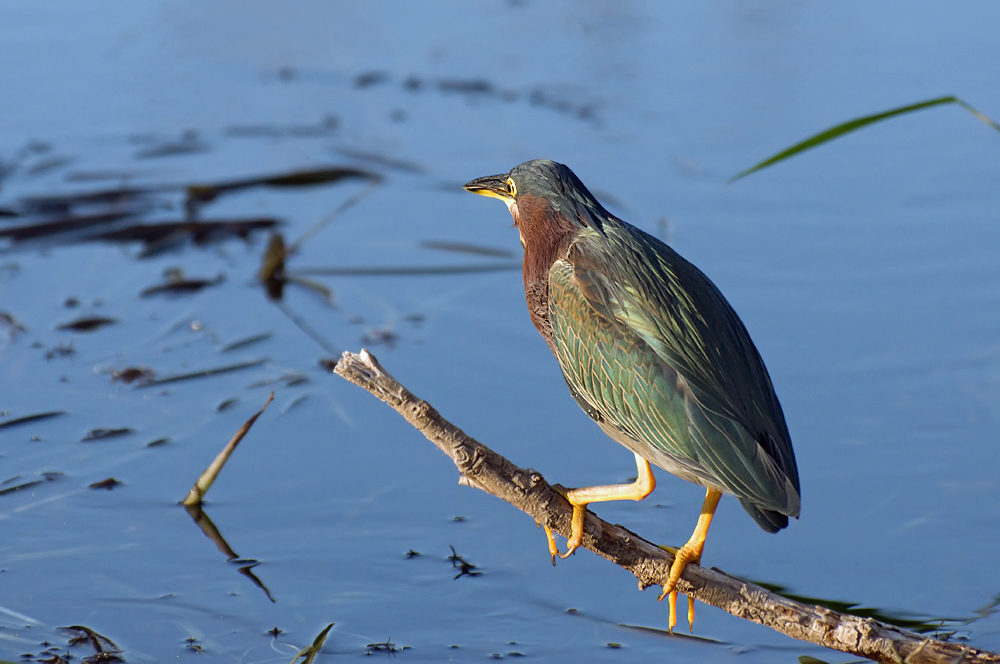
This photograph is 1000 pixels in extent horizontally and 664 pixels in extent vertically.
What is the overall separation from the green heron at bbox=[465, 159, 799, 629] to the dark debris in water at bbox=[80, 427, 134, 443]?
98.1 inches

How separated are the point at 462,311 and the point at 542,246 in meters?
2.72

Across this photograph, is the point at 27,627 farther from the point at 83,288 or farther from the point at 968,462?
the point at 968,462

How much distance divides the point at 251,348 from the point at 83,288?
132 centimetres

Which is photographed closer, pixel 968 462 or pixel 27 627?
pixel 27 627

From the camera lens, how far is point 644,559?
133 inches

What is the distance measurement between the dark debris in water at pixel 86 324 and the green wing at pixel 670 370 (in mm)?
3554

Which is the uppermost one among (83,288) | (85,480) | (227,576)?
(83,288)

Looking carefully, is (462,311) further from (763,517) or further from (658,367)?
(763,517)

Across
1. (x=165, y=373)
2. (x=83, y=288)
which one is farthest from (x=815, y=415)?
(x=83, y=288)

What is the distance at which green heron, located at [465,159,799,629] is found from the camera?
3371 millimetres

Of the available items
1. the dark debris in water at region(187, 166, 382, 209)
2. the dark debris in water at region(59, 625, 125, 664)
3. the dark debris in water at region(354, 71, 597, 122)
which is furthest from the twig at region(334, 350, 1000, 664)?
the dark debris in water at region(354, 71, 597, 122)

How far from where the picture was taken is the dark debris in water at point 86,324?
20.9ft

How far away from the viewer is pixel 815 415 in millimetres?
5445

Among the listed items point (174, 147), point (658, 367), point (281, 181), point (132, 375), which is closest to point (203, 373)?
point (132, 375)
